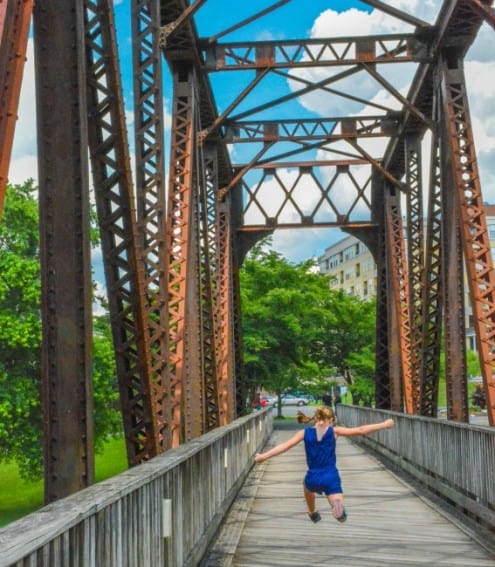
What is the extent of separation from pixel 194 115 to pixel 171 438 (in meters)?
8.27

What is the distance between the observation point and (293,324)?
43.6 meters

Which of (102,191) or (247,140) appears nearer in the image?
(102,191)

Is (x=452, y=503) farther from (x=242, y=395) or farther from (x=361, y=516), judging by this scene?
(x=242, y=395)

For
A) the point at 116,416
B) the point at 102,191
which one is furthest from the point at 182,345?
the point at 116,416

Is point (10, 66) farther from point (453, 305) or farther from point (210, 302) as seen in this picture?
point (210, 302)

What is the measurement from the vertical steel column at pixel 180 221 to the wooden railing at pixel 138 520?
2.57 metres

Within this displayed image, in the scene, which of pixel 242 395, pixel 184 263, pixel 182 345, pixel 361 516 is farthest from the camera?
pixel 242 395

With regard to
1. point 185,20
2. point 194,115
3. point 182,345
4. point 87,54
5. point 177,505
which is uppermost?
point 185,20

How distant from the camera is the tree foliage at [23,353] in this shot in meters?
28.6

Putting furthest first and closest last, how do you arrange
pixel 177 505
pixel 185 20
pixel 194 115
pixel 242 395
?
pixel 242 395
pixel 194 115
pixel 185 20
pixel 177 505

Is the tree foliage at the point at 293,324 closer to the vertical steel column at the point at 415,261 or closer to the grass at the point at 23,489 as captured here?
the grass at the point at 23,489

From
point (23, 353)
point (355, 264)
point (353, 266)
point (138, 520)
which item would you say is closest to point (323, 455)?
point (138, 520)

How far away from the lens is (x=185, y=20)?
54.1 ft

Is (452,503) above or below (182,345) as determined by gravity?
below
